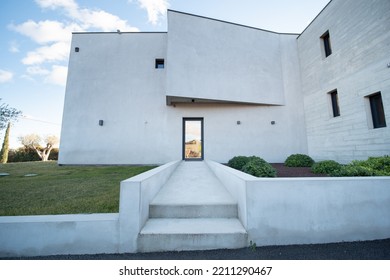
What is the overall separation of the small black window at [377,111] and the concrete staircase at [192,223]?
19.5 feet

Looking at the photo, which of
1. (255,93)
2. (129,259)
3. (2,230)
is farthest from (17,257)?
(255,93)

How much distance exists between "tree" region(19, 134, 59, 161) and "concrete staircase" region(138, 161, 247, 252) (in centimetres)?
2009

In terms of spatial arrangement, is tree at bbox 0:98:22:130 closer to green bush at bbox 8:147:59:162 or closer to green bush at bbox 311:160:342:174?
green bush at bbox 8:147:59:162

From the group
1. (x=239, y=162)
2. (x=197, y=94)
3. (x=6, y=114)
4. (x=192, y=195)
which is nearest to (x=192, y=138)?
(x=197, y=94)

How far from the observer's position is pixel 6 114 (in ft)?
22.9

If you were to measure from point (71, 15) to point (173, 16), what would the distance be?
15.3 ft

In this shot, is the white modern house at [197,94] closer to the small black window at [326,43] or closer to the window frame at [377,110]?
the small black window at [326,43]

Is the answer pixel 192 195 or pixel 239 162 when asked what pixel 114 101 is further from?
pixel 192 195

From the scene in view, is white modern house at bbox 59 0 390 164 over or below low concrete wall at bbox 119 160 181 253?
over

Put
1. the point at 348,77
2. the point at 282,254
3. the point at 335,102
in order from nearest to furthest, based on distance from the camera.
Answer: the point at 282,254 < the point at 348,77 < the point at 335,102

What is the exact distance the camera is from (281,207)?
1.83 m

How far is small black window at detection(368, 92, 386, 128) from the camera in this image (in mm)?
4938

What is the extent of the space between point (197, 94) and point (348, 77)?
5768mm

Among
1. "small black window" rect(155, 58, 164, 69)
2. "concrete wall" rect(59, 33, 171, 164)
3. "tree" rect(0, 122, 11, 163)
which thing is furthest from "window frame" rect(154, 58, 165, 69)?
"tree" rect(0, 122, 11, 163)
